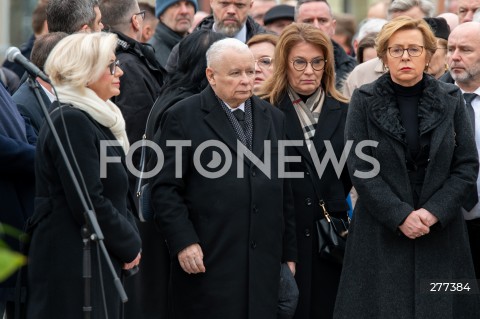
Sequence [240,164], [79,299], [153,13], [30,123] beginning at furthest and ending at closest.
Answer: [153,13]
[30,123]
[240,164]
[79,299]

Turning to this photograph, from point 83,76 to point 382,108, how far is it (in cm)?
198

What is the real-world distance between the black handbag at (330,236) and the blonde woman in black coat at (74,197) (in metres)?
1.56

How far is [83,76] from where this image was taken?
5.61 m

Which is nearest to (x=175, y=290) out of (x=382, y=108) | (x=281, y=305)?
(x=281, y=305)

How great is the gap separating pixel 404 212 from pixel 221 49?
1.51m

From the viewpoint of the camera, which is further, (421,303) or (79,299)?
(421,303)

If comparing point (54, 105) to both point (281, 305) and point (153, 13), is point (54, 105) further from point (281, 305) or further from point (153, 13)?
point (153, 13)

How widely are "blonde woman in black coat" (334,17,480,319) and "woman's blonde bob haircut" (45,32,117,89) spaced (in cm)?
177

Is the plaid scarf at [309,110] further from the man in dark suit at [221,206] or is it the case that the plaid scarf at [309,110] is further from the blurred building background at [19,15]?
the blurred building background at [19,15]

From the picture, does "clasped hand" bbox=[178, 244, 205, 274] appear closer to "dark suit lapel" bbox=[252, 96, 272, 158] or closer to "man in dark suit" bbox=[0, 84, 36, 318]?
"dark suit lapel" bbox=[252, 96, 272, 158]

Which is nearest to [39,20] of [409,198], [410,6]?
[410,6]

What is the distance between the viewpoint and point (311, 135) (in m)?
6.96

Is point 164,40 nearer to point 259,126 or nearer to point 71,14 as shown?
point 71,14

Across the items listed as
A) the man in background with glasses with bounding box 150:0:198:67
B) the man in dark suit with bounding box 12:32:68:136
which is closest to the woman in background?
the man in background with glasses with bounding box 150:0:198:67
